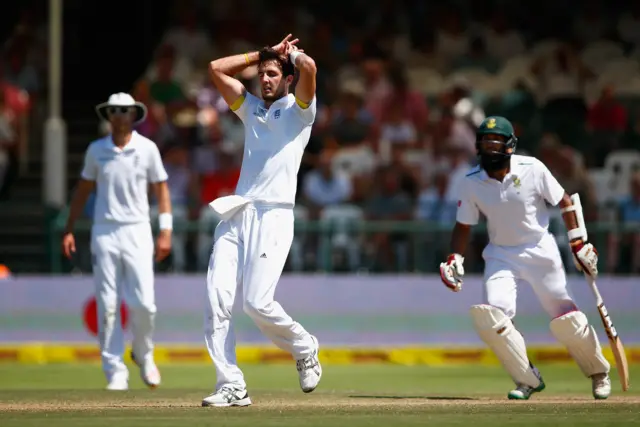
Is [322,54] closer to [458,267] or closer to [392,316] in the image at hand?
[392,316]

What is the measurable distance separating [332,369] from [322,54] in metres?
6.37

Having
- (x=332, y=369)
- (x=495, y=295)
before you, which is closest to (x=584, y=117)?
(x=332, y=369)

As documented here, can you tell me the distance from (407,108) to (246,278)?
10184mm

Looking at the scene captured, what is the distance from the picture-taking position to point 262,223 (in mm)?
9602

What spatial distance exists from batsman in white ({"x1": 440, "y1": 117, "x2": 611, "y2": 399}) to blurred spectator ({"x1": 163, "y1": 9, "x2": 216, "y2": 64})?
33.9 ft

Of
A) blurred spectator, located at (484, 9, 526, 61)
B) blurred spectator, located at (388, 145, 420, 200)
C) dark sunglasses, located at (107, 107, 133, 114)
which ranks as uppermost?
blurred spectator, located at (484, 9, 526, 61)

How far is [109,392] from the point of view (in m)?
11.4

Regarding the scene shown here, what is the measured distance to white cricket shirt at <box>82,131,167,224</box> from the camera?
12328mm

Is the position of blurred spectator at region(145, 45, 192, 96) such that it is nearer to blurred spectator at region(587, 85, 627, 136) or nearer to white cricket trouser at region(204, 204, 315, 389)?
blurred spectator at region(587, 85, 627, 136)

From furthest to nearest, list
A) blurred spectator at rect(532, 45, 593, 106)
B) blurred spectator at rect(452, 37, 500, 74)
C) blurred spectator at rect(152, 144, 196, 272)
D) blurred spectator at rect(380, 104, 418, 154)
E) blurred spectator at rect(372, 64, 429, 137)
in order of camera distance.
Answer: blurred spectator at rect(452, 37, 500, 74)
blurred spectator at rect(532, 45, 593, 106)
blurred spectator at rect(372, 64, 429, 137)
blurred spectator at rect(380, 104, 418, 154)
blurred spectator at rect(152, 144, 196, 272)

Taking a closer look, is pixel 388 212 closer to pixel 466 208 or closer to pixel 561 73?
pixel 561 73

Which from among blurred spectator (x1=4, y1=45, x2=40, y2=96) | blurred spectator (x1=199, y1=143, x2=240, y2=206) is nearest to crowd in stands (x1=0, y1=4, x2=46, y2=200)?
blurred spectator (x1=4, y1=45, x2=40, y2=96)

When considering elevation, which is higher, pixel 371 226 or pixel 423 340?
pixel 371 226

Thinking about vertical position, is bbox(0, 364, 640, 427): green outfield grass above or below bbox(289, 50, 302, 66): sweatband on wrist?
below
